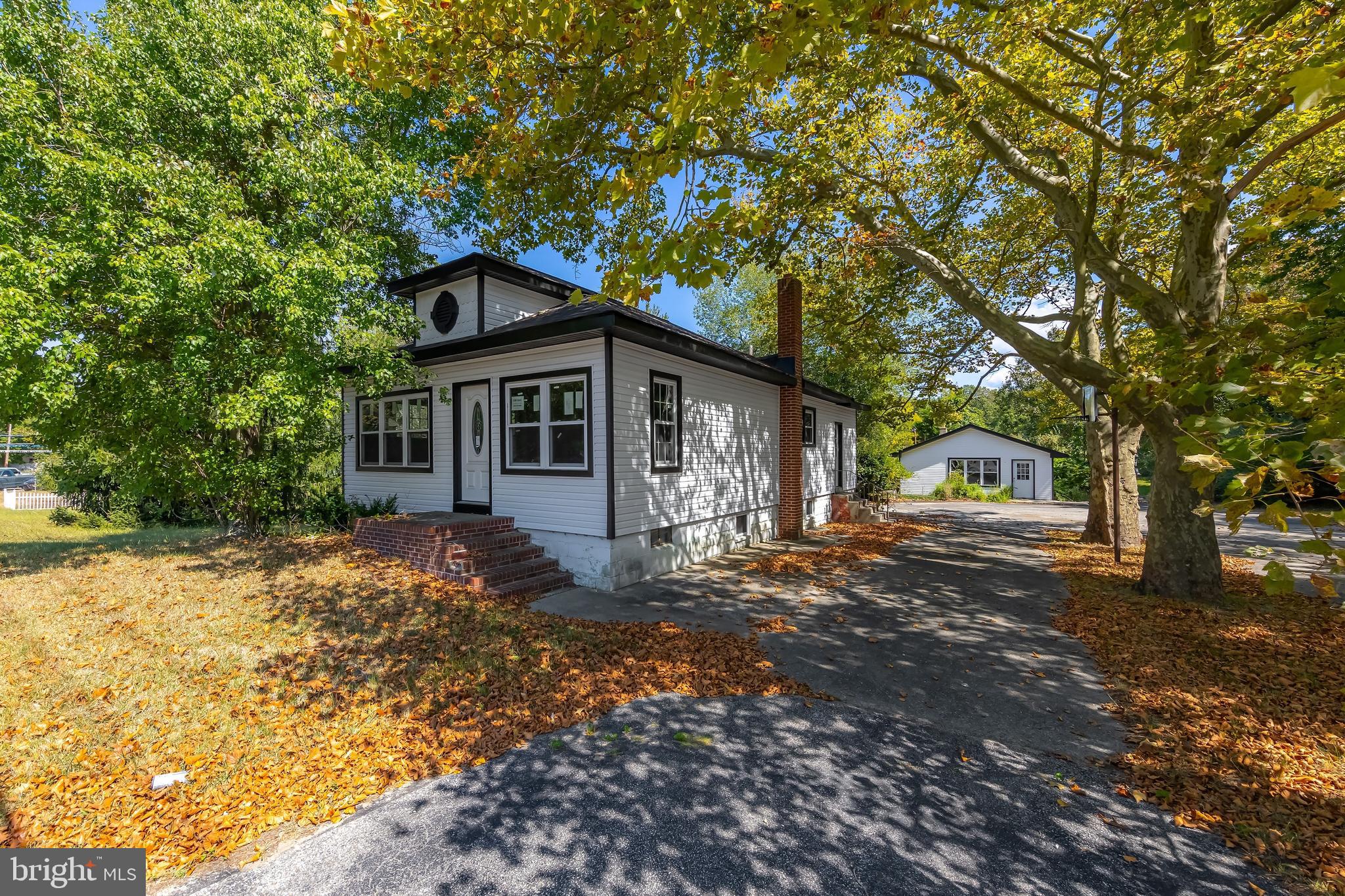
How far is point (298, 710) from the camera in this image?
4.30 metres

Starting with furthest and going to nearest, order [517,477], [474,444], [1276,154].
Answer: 1. [474,444]
2. [517,477]
3. [1276,154]

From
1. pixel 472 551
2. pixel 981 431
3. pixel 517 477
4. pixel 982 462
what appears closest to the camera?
pixel 472 551

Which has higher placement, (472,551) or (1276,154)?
(1276,154)

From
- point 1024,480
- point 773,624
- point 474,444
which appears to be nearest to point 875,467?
point 1024,480

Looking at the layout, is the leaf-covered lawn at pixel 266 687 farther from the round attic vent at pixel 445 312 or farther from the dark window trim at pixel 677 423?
the round attic vent at pixel 445 312

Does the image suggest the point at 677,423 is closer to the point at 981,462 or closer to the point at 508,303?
the point at 508,303

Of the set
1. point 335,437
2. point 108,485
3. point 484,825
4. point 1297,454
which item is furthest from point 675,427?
point 108,485

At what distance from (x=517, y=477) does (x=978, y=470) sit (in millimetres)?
29982

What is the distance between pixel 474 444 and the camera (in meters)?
10.0

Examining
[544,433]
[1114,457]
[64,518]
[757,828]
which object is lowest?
[757,828]

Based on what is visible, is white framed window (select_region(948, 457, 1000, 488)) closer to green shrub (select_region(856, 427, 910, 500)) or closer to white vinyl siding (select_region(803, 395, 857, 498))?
green shrub (select_region(856, 427, 910, 500))

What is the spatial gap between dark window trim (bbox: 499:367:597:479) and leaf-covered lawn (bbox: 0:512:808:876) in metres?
2.28

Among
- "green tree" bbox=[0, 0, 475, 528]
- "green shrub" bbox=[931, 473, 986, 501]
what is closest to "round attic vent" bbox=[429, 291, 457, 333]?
"green tree" bbox=[0, 0, 475, 528]

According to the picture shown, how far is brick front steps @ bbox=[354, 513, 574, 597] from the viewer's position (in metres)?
7.75
